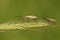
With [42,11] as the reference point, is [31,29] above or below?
below

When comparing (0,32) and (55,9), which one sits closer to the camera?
(0,32)

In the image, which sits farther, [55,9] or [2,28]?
[55,9]

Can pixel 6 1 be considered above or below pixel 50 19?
above

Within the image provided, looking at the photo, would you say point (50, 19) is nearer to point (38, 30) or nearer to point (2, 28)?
point (38, 30)

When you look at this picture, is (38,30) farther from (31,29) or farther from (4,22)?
(4,22)

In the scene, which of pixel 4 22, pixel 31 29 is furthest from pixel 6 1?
pixel 31 29

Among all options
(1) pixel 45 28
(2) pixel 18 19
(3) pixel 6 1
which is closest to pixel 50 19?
(1) pixel 45 28
